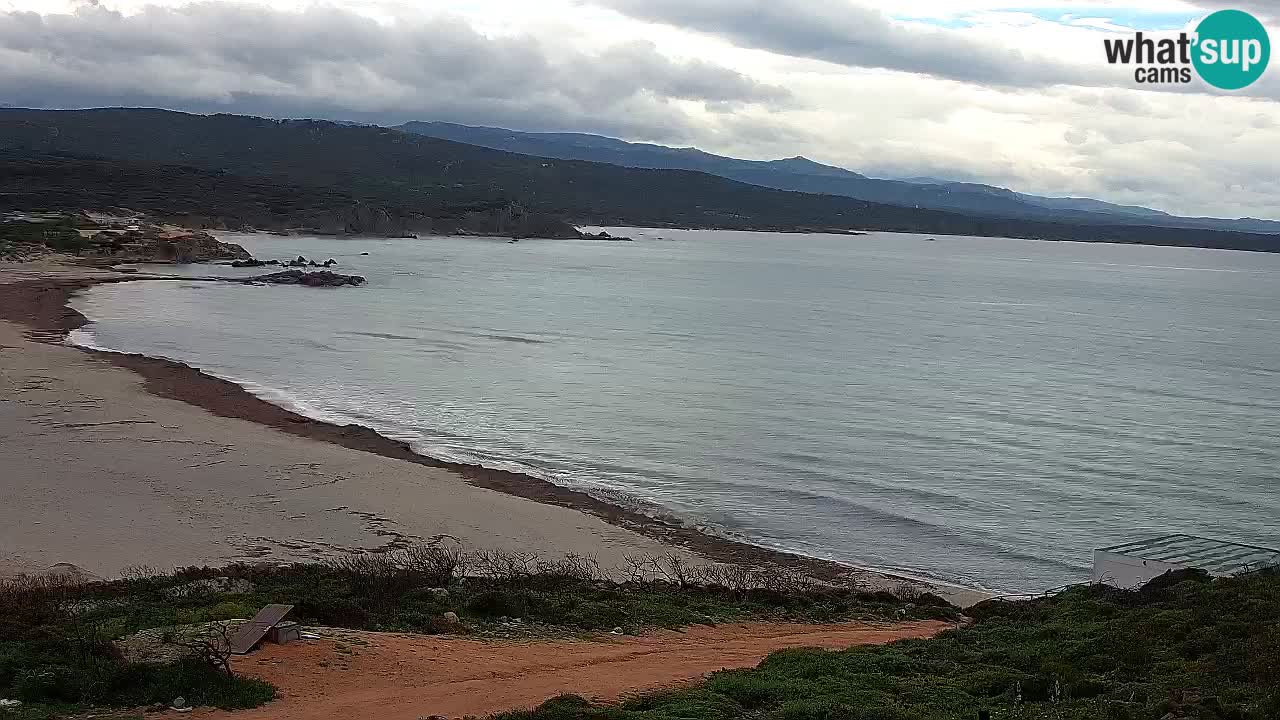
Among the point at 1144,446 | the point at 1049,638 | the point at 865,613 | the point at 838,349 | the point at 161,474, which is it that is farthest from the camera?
the point at 838,349

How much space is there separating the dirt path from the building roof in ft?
23.1

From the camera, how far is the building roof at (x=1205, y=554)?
55.9 feet

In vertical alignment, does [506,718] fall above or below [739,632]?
above

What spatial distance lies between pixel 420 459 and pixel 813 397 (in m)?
17.0

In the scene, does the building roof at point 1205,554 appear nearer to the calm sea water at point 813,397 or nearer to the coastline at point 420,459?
the calm sea water at point 813,397

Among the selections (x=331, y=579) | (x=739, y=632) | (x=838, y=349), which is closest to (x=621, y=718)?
(x=739, y=632)

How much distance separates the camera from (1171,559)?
17.3 meters

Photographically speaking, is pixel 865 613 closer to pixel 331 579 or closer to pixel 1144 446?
pixel 331 579

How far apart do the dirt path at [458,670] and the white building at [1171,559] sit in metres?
5.46

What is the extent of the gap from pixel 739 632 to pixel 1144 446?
2281 cm

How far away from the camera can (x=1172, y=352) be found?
191 feet

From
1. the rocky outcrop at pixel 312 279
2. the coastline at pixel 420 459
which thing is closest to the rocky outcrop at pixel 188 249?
the rocky outcrop at pixel 312 279

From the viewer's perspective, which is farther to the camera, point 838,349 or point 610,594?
point 838,349

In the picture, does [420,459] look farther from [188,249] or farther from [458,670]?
[188,249]
